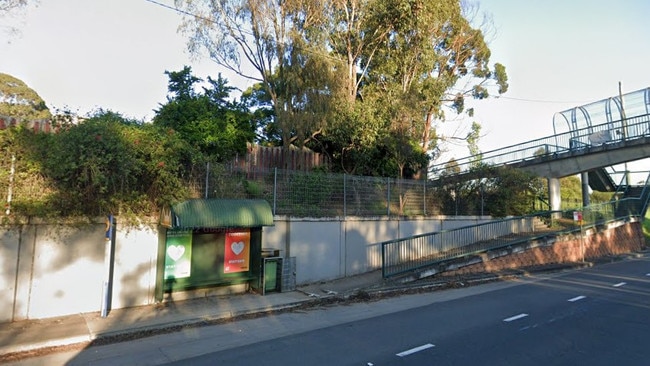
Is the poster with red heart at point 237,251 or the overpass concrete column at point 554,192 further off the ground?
the overpass concrete column at point 554,192

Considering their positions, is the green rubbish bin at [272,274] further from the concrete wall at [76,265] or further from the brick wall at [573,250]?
the brick wall at [573,250]

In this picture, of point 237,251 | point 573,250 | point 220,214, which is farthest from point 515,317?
point 573,250

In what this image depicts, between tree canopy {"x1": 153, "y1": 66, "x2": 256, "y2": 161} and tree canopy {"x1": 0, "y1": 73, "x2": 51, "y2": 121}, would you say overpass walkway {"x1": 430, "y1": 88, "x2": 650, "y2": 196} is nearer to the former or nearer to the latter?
tree canopy {"x1": 153, "y1": 66, "x2": 256, "y2": 161}

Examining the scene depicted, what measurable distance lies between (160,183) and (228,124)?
26.2ft

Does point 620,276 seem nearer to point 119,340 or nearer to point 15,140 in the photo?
point 119,340

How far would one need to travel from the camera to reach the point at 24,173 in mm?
7566

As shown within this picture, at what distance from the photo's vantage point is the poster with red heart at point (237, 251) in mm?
9961

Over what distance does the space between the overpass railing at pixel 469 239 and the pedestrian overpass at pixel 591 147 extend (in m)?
4.59

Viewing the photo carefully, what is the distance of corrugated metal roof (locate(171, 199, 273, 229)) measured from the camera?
8.55 metres

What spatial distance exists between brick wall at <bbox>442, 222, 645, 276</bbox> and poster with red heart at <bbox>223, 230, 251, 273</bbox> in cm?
673

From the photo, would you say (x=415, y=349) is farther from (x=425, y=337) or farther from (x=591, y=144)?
(x=591, y=144)

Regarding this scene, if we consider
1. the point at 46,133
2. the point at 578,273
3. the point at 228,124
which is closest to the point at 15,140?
the point at 46,133

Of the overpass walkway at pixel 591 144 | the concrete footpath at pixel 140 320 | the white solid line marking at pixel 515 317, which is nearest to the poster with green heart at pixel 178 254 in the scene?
the concrete footpath at pixel 140 320

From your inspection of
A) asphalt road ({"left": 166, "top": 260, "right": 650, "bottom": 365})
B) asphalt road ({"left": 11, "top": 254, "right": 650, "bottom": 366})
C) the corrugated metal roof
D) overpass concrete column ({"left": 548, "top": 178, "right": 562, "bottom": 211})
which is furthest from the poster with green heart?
overpass concrete column ({"left": 548, "top": 178, "right": 562, "bottom": 211})
